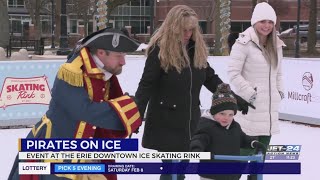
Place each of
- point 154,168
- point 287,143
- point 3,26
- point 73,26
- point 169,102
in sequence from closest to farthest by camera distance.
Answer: point 154,168
point 169,102
point 287,143
point 3,26
point 73,26

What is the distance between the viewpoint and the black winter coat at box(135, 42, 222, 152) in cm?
419

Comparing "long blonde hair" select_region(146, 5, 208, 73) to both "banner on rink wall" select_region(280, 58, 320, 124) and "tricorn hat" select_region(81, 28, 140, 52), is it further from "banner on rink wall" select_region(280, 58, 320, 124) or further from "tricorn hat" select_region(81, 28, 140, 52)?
"banner on rink wall" select_region(280, 58, 320, 124)

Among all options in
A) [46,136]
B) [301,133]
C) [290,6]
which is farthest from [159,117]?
[290,6]

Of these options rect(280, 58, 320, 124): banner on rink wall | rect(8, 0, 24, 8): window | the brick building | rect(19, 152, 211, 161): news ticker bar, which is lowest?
rect(280, 58, 320, 124): banner on rink wall

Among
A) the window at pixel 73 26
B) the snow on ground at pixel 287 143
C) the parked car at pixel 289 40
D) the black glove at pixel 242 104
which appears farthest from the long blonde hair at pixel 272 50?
the window at pixel 73 26

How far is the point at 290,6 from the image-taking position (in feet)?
196

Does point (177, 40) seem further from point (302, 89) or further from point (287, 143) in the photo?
point (302, 89)

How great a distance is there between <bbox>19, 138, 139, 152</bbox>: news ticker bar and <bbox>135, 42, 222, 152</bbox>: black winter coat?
1.27 m

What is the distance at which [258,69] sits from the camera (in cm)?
461

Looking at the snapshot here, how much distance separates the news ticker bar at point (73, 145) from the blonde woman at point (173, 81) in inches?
50.9

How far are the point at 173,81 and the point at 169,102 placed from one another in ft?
0.55

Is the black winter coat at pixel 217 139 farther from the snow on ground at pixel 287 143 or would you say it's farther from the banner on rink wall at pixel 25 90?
the banner on rink wall at pixel 25 90

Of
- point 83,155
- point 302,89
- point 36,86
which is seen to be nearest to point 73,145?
point 83,155

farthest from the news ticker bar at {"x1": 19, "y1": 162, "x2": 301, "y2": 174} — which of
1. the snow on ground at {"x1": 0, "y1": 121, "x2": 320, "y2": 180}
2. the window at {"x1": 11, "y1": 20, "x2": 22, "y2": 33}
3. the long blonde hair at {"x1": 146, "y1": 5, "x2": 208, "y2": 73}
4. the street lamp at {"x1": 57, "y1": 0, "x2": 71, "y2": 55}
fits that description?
the window at {"x1": 11, "y1": 20, "x2": 22, "y2": 33}
